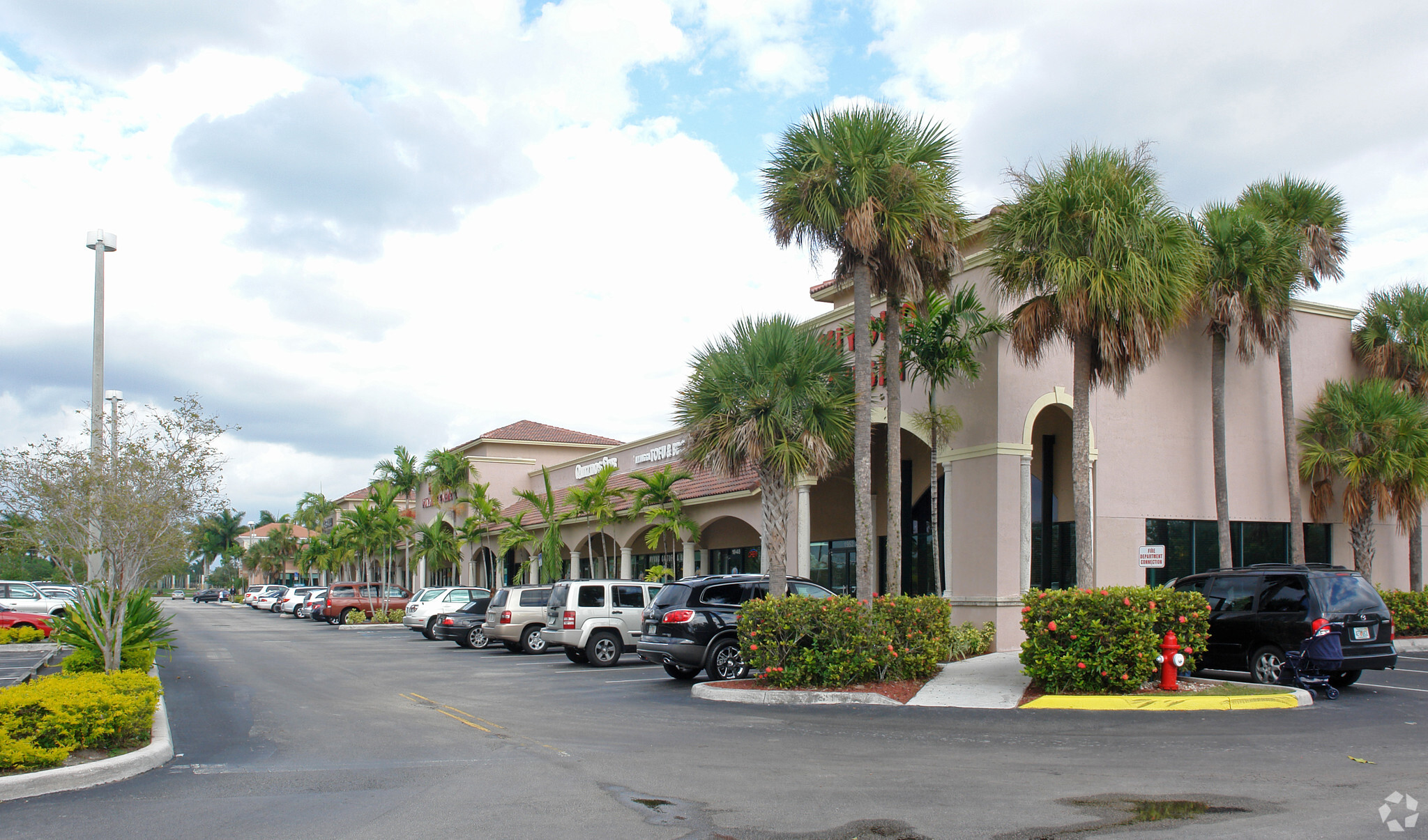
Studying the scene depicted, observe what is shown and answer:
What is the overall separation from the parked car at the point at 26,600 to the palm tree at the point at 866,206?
23396mm

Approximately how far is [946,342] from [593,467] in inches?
859

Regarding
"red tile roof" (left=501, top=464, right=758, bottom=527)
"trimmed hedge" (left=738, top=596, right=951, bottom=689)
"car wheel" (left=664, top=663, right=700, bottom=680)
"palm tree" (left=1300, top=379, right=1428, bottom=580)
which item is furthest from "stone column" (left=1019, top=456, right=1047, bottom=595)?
"palm tree" (left=1300, top=379, right=1428, bottom=580)

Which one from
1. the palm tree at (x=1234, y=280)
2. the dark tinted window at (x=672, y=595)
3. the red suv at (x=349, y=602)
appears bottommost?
the red suv at (x=349, y=602)

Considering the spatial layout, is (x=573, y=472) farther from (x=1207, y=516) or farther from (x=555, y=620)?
(x=1207, y=516)

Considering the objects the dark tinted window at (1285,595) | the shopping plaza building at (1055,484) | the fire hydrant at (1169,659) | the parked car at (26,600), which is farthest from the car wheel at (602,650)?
the parked car at (26,600)

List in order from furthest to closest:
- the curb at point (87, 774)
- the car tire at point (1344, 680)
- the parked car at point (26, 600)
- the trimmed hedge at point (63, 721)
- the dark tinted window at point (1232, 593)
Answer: the parked car at point (26, 600) < the dark tinted window at point (1232, 593) < the car tire at point (1344, 680) < the trimmed hedge at point (63, 721) < the curb at point (87, 774)

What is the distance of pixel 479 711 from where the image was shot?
13.6m

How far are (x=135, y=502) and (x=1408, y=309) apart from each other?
26290mm

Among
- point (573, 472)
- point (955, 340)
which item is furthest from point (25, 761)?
point (573, 472)

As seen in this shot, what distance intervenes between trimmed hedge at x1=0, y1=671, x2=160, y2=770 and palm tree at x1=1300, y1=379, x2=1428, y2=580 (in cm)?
2326

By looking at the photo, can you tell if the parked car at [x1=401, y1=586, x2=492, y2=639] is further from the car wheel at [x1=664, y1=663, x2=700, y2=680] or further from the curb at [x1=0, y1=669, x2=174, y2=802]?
the curb at [x1=0, y1=669, x2=174, y2=802]

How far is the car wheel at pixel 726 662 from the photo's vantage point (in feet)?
53.7

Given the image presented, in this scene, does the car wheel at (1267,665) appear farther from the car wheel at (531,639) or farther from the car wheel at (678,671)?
the car wheel at (531,639)

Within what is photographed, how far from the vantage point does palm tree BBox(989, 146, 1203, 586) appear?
15.4 m
